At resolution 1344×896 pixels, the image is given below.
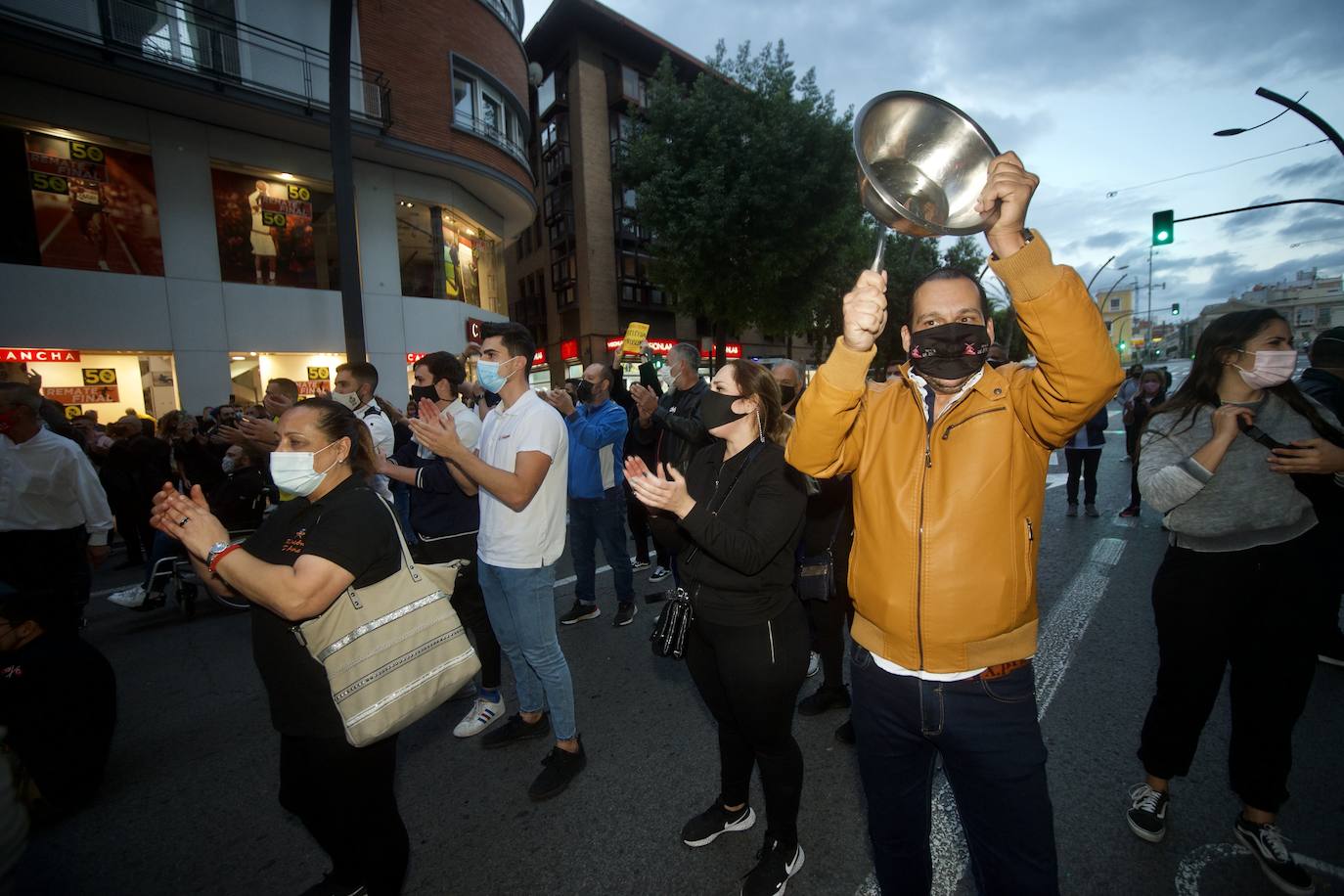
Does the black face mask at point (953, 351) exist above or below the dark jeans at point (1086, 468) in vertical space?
above

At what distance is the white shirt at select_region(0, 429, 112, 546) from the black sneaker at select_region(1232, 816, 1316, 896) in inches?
286

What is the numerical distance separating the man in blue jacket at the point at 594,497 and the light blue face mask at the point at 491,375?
189cm

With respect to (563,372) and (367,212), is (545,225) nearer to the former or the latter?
(563,372)

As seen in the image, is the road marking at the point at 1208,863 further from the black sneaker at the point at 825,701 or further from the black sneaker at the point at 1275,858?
the black sneaker at the point at 825,701

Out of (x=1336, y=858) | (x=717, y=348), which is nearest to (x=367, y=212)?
(x=717, y=348)

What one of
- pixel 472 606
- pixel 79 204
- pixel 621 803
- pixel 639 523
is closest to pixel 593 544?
pixel 639 523

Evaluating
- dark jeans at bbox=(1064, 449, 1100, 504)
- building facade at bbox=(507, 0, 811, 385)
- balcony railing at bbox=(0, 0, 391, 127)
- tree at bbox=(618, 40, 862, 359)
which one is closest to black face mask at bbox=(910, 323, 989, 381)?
dark jeans at bbox=(1064, 449, 1100, 504)

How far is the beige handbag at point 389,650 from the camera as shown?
1.91m

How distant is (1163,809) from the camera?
2457mm

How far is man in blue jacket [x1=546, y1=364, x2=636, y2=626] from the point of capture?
5121 mm

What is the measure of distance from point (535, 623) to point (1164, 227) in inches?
811

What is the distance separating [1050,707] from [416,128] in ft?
55.7

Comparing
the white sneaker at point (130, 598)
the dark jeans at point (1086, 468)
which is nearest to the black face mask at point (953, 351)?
the white sneaker at point (130, 598)

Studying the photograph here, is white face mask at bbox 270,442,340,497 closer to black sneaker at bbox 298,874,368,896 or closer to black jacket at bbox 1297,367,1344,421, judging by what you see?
black sneaker at bbox 298,874,368,896
